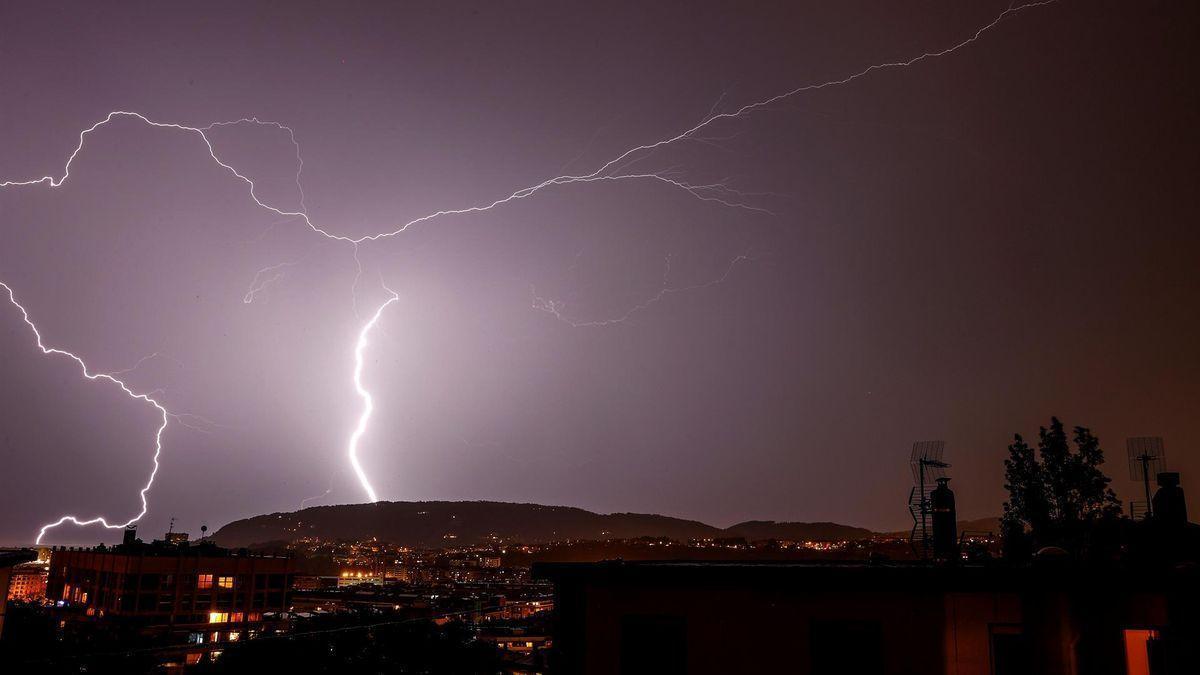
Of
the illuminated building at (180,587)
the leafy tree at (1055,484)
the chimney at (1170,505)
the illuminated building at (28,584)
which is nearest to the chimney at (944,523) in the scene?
the chimney at (1170,505)

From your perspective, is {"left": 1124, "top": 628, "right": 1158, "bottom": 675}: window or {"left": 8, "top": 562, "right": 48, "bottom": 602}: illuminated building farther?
{"left": 8, "top": 562, "right": 48, "bottom": 602}: illuminated building

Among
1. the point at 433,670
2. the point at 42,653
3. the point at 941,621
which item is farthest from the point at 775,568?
the point at 42,653

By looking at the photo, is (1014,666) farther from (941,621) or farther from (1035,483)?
(1035,483)

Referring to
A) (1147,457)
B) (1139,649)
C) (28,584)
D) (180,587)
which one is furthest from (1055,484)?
(28,584)

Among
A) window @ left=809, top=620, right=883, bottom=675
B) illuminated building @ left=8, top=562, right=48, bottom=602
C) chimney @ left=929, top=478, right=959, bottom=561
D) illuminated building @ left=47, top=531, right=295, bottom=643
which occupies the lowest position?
illuminated building @ left=8, top=562, right=48, bottom=602

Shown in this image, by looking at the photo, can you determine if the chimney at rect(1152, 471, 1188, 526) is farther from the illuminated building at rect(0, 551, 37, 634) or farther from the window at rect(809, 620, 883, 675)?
the illuminated building at rect(0, 551, 37, 634)

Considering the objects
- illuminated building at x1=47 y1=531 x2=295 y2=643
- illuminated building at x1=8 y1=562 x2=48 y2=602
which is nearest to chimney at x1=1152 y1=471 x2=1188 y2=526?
illuminated building at x1=47 y1=531 x2=295 y2=643

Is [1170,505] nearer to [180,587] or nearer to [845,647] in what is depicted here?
[845,647]

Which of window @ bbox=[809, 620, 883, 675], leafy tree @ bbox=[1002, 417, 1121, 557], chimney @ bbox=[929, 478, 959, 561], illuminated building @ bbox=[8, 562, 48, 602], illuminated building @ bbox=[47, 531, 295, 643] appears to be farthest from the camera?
illuminated building @ bbox=[8, 562, 48, 602]

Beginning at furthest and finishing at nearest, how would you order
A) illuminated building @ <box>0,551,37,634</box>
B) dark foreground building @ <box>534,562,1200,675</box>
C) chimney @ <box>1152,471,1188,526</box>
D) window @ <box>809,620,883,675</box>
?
illuminated building @ <box>0,551,37,634</box>
chimney @ <box>1152,471,1188,526</box>
window @ <box>809,620,883,675</box>
dark foreground building @ <box>534,562,1200,675</box>

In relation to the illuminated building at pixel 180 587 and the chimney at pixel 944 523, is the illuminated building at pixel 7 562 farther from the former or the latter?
the illuminated building at pixel 180 587
